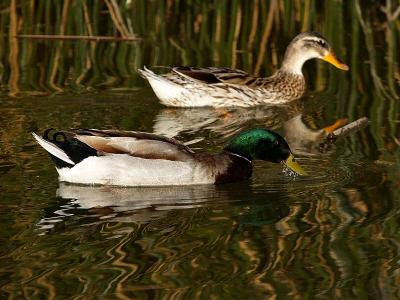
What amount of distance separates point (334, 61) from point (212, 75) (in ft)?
4.75

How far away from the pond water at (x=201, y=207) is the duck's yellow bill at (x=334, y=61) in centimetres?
17

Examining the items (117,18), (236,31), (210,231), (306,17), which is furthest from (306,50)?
(210,231)

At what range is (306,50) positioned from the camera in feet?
43.1

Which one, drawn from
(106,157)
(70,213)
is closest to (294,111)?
(106,157)

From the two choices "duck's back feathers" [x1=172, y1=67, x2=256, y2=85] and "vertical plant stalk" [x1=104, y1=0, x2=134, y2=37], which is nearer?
"duck's back feathers" [x1=172, y1=67, x2=256, y2=85]

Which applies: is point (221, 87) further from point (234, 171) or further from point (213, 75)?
point (234, 171)

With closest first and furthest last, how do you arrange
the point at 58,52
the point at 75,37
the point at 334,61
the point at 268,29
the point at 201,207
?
the point at 201,207, the point at 334,61, the point at 58,52, the point at 75,37, the point at 268,29

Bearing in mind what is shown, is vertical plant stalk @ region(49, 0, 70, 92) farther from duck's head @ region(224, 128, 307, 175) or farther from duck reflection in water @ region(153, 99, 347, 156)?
duck's head @ region(224, 128, 307, 175)

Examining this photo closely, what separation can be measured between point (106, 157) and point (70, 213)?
3.08ft

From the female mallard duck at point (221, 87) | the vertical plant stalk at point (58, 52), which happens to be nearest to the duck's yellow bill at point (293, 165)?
the female mallard duck at point (221, 87)

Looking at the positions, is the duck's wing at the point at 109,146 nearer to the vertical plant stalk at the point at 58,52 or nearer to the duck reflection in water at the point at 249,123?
the duck reflection in water at the point at 249,123

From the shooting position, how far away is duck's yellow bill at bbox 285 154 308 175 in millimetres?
9109

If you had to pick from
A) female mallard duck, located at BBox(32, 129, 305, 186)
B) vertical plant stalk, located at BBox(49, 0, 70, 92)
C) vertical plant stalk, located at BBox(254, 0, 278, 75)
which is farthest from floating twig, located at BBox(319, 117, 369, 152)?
vertical plant stalk, located at BBox(254, 0, 278, 75)

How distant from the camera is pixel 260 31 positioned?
14.8 metres
